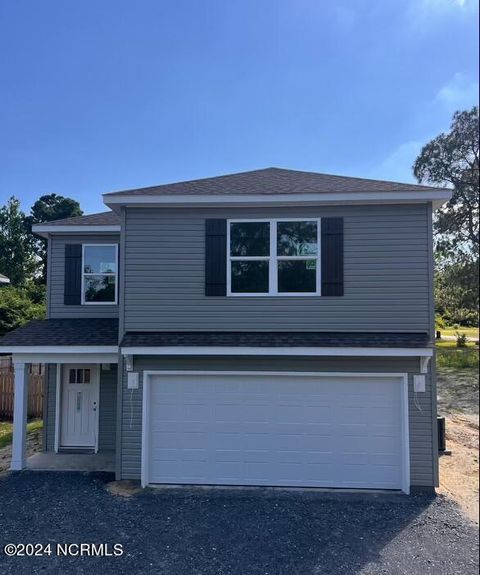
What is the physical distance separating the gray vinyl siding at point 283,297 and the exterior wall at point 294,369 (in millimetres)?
585

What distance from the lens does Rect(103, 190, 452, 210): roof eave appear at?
6.67 metres

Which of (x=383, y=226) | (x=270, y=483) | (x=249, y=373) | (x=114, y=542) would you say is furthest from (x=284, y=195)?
(x=114, y=542)

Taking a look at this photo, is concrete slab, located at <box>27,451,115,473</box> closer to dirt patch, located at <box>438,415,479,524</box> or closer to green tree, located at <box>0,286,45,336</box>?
dirt patch, located at <box>438,415,479,524</box>

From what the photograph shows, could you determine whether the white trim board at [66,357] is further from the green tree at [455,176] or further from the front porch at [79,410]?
the green tree at [455,176]

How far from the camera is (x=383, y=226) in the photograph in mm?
6902

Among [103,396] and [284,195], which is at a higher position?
[284,195]

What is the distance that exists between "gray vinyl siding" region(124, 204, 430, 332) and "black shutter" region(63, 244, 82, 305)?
2.53 metres

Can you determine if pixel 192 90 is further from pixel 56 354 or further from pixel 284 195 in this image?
pixel 56 354

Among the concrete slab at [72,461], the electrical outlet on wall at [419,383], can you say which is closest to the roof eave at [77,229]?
the concrete slab at [72,461]

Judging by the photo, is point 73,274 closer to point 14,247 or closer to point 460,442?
point 460,442

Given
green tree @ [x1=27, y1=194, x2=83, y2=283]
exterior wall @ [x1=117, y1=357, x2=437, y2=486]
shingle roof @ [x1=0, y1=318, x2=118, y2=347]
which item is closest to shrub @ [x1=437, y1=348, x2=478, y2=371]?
exterior wall @ [x1=117, y1=357, x2=437, y2=486]

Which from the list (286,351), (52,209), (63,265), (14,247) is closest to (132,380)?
(286,351)

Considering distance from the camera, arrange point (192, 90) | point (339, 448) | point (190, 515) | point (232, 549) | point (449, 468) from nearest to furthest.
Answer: point (232, 549) → point (190, 515) → point (339, 448) → point (449, 468) → point (192, 90)

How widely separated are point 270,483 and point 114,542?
2.84m
